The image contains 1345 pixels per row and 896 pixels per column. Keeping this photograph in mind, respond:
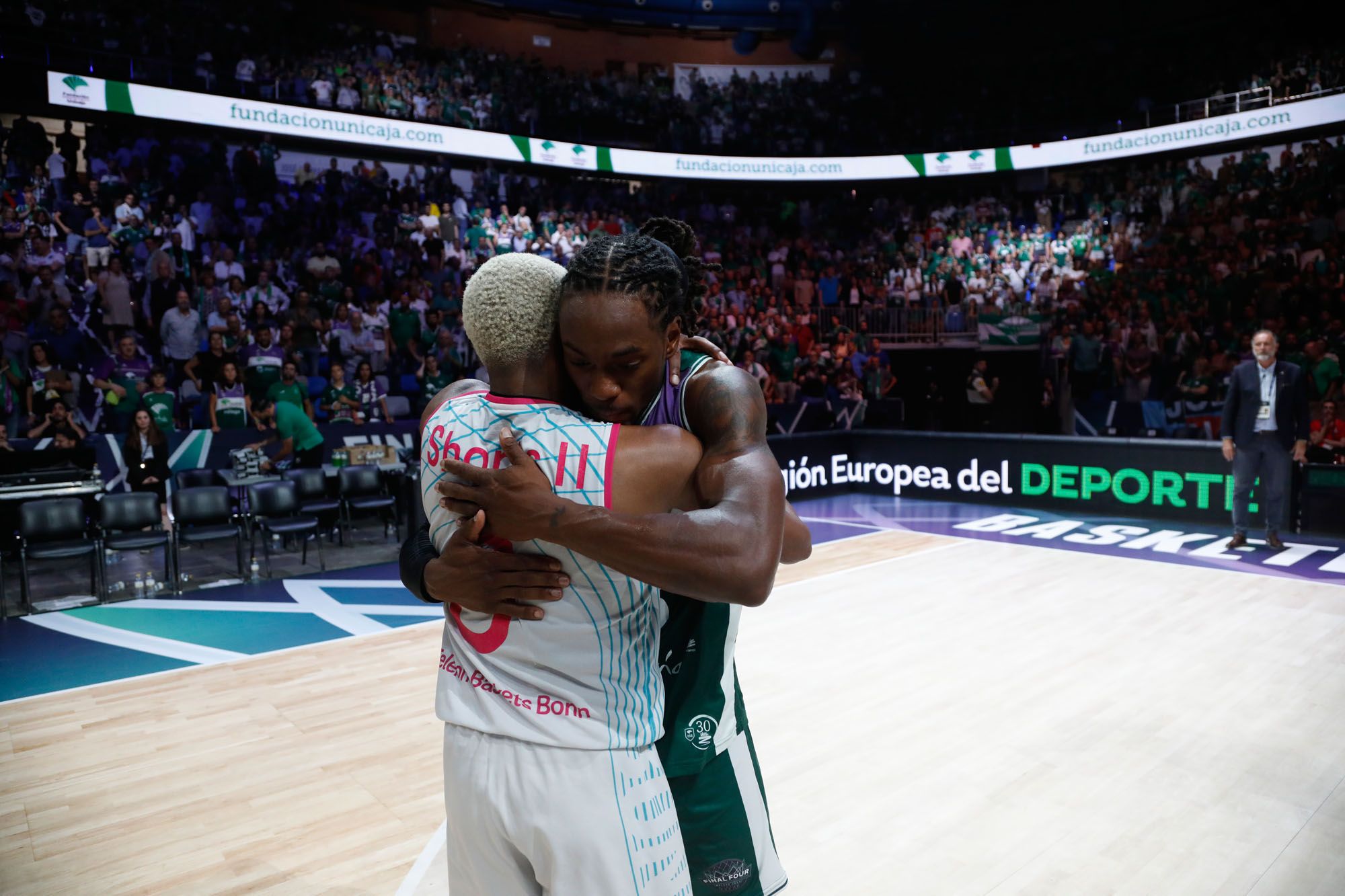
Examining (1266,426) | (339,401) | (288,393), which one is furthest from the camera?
(339,401)

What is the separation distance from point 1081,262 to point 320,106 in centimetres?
1310

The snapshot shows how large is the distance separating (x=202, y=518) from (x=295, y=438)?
1.82m

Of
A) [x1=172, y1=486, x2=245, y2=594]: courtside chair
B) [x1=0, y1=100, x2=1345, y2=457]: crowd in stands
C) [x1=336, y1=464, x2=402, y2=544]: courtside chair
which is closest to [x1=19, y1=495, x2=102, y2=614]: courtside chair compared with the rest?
[x1=172, y1=486, x2=245, y2=594]: courtside chair

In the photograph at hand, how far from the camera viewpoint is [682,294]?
4.66 feet

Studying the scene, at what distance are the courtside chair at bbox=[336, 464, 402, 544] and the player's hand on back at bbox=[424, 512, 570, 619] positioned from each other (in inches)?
299

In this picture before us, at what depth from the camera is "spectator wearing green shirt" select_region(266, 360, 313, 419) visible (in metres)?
9.47

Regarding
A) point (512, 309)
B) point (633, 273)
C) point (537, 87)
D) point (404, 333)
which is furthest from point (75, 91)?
point (633, 273)

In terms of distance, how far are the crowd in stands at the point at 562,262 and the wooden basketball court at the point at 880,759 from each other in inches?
212

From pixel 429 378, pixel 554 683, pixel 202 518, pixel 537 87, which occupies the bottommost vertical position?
pixel 202 518

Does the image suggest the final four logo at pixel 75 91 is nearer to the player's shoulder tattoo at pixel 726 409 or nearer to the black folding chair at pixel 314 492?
the black folding chair at pixel 314 492

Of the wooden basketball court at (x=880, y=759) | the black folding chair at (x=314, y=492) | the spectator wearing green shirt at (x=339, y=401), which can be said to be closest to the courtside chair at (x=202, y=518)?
the black folding chair at (x=314, y=492)

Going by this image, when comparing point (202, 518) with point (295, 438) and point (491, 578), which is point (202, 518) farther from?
point (491, 578)

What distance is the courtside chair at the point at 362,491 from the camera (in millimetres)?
8648

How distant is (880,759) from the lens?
3893 millimetres
